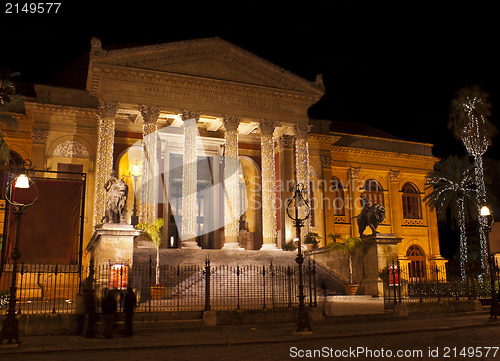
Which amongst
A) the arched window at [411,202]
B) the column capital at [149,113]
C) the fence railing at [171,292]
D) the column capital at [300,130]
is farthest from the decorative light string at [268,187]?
the arched window at [411,202]

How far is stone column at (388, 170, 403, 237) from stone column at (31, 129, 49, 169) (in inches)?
1102

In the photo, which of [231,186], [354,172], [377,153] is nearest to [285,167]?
[231,186]

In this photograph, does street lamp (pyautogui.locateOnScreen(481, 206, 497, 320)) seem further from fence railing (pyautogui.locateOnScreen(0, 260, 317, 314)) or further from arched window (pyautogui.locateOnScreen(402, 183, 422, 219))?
arched window (pyautogui.locateOnScreen(402, 183, 422, 219))

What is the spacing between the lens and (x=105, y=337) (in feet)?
45.3

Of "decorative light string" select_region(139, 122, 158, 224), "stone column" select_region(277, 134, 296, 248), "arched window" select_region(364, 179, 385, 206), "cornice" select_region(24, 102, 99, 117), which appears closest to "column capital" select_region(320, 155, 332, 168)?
"stone column" select_region(277, 134, 296, 248)

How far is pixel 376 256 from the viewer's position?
22.9 meters

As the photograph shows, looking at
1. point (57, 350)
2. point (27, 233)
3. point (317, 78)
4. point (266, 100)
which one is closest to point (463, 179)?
point (317, 78)

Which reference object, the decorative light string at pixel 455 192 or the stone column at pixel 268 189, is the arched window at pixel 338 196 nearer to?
the decorative light string at pixel 455 192

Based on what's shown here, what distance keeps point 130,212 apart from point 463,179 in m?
24.4

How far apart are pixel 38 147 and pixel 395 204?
28816 mm

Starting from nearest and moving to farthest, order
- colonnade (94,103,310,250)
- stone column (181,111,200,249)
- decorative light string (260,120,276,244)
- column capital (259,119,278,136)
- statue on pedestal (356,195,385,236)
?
statue on pedestal (356,195,385,236) → colonnade (94,103,310,250) → stone column (181,111,200,249) → decorative light string (260,120,276,244) → column capital (259,119,278,136)

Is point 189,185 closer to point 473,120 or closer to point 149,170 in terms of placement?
point 149,170

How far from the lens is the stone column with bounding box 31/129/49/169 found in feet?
104

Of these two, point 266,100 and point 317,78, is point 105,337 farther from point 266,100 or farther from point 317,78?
point 317,78
